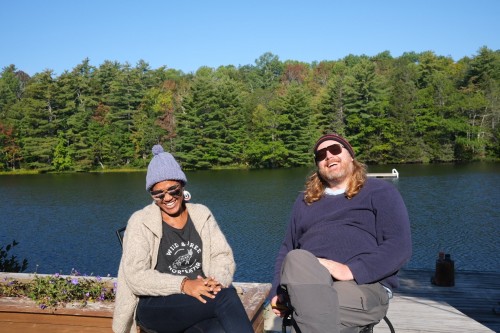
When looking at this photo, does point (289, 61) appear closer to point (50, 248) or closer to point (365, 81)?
point (365, 81)

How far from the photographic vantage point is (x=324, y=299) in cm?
167

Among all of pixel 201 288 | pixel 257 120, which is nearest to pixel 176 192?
pixel 201 288

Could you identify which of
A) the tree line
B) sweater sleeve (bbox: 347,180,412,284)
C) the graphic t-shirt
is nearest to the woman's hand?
the graphic t-shirt

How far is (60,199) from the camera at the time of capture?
68.2 feet

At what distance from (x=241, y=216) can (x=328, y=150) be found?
13557 millimetres

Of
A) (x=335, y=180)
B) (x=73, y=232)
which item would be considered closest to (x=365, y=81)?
(x=73, y=232)

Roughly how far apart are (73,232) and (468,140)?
2805 cm

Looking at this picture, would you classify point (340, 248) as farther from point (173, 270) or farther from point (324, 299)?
point (173, 270)

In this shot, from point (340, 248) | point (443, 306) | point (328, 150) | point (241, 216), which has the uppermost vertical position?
point (328, 150)

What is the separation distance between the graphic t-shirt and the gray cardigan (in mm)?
29

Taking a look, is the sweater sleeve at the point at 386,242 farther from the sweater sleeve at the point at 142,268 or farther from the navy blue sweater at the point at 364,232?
the sweater sleeve at the point at 142,268

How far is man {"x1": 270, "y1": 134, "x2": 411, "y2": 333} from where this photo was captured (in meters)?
1.69

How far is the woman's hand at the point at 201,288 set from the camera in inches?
74.3

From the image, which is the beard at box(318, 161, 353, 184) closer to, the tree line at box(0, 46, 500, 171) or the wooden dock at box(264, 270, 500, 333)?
the wooden dock at box(264, 270, 500, 333)
